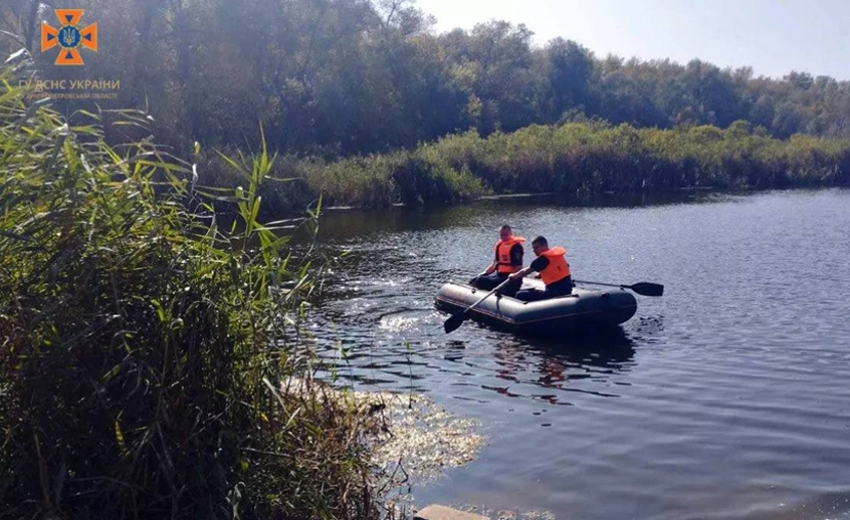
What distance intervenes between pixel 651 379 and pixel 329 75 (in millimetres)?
27544

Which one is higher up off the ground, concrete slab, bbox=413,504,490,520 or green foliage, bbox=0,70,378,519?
green foliage, bbox=0,70,378,519

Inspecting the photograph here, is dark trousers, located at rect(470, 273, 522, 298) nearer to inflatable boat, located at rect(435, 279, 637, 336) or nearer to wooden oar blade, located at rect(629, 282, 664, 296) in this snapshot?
inflatable boat, located at rect(435, 279, 637, 336)

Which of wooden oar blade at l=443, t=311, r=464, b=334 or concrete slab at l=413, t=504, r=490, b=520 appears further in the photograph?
wooden oar blade at l=443, t=311, r=464, b=334

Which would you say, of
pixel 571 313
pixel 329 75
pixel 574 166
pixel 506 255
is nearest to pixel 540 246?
pixel 506 255

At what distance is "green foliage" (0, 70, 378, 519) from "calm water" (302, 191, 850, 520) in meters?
1.40

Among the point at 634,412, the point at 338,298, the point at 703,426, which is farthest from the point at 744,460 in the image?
the point at 338,298

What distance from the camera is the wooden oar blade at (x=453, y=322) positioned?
10281mm

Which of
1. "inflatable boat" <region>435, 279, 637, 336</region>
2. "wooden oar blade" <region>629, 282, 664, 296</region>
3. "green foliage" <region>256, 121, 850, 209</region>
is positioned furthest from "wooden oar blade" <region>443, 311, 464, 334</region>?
"green foliage" <region>256, 121, 850, 209</region>

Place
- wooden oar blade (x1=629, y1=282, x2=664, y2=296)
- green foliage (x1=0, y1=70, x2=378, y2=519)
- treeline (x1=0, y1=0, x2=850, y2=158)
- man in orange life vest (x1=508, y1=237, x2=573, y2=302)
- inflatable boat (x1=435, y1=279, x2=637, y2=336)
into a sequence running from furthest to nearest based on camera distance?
treeline (x1=0, y1=0, x2=850, y2=158)
wooden oar blade (x1=629, y1=282, x2=664, y2=296)
man in orange life vest (x1=508, y1=237, x2=573, y2=302)
inflatable boat (x1=435, y1=279, x2=637, y2=336)
green foliage (x1=0, y1=70, x2=378, y2=519)

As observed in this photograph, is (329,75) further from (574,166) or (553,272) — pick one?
(553,272)

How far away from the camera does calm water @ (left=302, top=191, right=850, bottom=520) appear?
5895 millimetres

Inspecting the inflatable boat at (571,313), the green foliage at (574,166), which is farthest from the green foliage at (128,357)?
the green foliage at (574,166)

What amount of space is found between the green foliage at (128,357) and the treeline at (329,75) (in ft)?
32.4

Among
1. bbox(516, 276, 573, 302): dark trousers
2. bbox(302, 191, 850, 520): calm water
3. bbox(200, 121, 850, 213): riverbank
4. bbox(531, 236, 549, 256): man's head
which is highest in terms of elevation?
bbox(200, 121, 850, 213): riverbank
